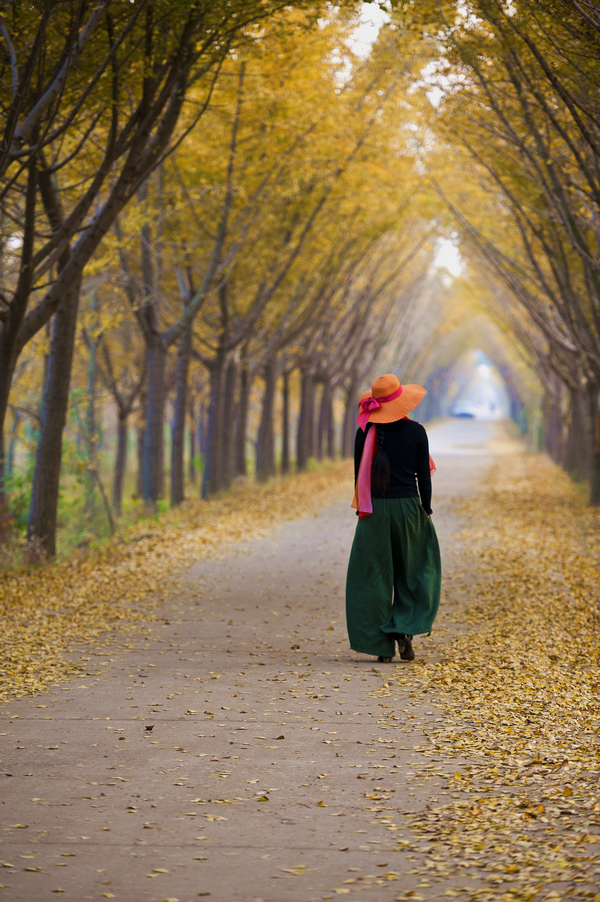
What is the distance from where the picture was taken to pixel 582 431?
23.2 m

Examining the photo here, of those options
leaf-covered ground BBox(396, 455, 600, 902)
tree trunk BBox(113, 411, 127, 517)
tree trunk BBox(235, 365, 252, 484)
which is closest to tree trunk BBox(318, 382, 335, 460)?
tree trunk BBox(235, 365, 252, 484)

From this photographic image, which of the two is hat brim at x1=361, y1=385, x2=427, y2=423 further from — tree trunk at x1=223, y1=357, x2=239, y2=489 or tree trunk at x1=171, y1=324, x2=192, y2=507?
tree trunk at x1=223, y1=357, x2=239, y2=489

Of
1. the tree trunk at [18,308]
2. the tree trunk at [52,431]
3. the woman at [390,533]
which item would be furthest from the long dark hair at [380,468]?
the tree trunk at [52,431]

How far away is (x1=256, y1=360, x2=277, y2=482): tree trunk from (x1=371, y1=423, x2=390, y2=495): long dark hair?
18.9 meters

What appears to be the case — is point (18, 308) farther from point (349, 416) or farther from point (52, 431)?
point (349, 416)

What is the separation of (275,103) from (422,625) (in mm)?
11795

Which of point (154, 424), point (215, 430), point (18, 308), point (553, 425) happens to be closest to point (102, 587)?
point (18, 308)

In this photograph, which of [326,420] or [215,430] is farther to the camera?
[326,420]

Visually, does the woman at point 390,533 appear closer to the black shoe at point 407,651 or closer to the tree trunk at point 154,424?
the black shoe at point 407,651

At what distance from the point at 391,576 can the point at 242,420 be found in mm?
18786

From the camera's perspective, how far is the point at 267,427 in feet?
85.8

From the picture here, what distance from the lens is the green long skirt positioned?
703 centimetres

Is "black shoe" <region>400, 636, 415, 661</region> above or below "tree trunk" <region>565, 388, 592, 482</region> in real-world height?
below

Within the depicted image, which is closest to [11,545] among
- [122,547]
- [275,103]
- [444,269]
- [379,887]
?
[122,547]
